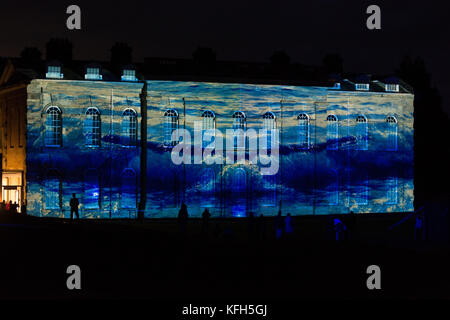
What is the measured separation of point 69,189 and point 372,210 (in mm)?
22924

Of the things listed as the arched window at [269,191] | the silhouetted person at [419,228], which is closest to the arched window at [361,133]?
the arched window at [269,191]

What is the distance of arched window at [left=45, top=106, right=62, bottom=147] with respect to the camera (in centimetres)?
4769

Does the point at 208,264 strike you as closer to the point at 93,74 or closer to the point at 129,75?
the point at 93,74

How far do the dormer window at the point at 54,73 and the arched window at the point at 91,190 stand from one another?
6.55 metres

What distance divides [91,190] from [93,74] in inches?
309

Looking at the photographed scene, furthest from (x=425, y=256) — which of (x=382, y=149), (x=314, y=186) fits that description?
(x=382, y=149)

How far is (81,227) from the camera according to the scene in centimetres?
3111

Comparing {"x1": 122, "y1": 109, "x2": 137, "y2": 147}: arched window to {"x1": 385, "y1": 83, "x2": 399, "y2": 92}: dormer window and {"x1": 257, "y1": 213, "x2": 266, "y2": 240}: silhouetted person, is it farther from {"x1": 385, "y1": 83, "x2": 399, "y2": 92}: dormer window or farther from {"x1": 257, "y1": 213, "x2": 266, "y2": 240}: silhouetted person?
{"x1": 385, "y1": 83, "x2": 399, "y2": 92}: dormer window

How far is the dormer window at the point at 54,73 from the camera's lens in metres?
47.8

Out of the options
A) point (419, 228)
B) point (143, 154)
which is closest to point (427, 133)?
point (143, 154)

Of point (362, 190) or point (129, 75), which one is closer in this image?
point (129, 75)

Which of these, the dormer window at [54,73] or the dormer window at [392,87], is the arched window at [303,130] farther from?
the dormer window at [54,73]

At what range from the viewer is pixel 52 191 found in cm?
4712
